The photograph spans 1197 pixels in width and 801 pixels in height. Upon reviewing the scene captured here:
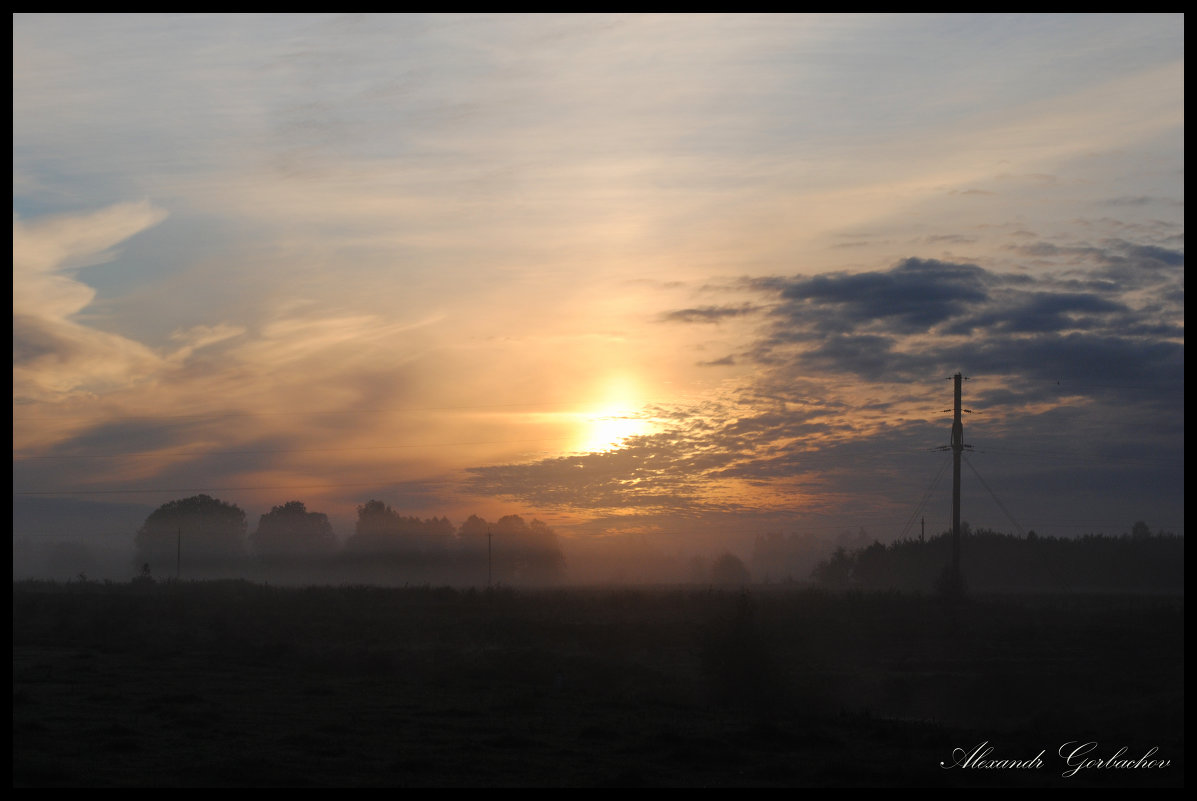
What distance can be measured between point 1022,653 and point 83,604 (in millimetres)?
48363

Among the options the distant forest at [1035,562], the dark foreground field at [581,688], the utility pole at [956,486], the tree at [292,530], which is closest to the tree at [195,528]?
the tree at [292,530]

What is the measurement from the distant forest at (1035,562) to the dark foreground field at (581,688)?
34.0 m

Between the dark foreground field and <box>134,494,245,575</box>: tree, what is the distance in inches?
2851

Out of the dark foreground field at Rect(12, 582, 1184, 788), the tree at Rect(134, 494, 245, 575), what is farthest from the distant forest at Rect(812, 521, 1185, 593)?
the tree at Rect(134, 494, 245, 575)

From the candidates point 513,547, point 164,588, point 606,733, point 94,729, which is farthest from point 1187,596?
point 513,547

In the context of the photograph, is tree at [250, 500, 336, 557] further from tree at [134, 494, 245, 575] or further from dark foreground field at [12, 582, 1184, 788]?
dark foreground field at [12, 582, 1184, 788]

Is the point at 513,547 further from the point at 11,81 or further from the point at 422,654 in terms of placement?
the point at 11,81

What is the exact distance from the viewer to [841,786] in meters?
21.1

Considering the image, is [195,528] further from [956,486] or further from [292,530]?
[956,486]

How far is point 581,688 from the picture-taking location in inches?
1491

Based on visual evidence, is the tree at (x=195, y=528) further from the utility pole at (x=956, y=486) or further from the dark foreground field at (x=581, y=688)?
the utility pole at (x=956, y=486)

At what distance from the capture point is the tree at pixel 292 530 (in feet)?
481

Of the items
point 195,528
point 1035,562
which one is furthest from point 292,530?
point 1035,562

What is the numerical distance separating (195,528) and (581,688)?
12374cm
